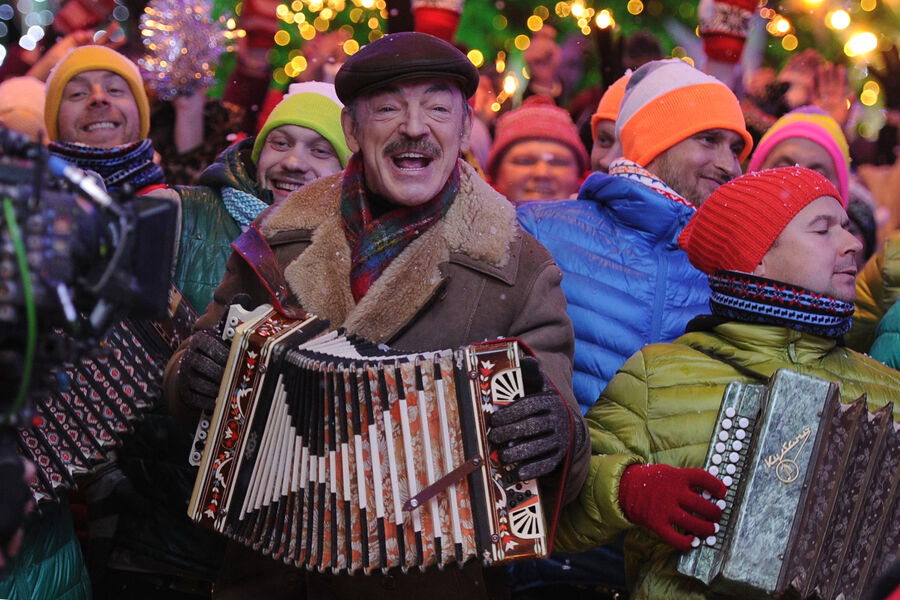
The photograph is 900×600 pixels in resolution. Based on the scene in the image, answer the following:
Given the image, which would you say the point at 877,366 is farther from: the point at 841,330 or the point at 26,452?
the point at 26,452

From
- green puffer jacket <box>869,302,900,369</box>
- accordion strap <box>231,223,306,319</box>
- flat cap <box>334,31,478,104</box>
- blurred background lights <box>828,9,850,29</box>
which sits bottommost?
green puffer jacket <box>869,302,900,369</box>

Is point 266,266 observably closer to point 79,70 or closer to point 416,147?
point 416,147

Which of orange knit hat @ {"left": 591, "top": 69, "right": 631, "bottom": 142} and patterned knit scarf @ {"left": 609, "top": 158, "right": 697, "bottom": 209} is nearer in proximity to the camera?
patterned knit scarf @ {"left": 609, "top": 158, "right": 697, "bottom": 209}

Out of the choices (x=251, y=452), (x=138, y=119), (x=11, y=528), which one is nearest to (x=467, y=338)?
(x=251, y=452)

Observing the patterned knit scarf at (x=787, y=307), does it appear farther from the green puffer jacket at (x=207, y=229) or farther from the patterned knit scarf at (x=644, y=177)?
the green puffer jacket at (x=207, y=229)

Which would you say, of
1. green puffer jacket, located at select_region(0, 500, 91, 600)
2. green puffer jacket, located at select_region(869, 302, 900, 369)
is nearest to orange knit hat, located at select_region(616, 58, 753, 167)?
green puffer jacket, located at select_region(869, 302, 900, 369)

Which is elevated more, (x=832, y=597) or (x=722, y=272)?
(x=722, y=272)

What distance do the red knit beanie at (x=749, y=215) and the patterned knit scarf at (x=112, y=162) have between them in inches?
95.4

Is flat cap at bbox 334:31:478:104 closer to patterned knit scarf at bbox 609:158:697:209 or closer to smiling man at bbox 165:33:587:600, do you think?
smiling man at bbox 165:33:587:600

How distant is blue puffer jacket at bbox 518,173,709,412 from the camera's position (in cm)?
405

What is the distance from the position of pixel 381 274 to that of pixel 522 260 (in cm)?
42

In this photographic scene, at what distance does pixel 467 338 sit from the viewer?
10.8 ft

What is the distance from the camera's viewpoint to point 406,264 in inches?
132

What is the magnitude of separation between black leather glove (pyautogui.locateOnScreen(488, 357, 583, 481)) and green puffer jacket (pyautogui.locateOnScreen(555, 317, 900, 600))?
0.35 metres
